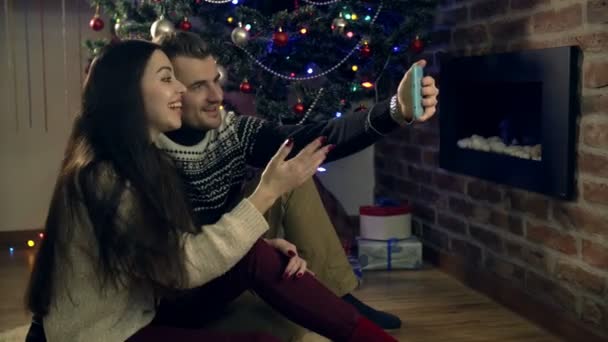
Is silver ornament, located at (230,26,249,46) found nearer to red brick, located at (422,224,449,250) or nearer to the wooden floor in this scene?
the wooden floor

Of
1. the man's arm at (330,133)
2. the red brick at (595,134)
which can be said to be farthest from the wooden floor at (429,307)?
the man's arm at (330,133)

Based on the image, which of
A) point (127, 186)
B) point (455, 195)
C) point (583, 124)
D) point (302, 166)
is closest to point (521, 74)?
point (583, 124)

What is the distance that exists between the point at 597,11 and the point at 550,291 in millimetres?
848

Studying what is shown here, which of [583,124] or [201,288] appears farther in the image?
[583,124]

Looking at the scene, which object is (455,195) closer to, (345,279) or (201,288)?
(345,279)

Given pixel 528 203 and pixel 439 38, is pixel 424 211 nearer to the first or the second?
pixel 439 38

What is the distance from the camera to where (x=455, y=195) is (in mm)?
3004

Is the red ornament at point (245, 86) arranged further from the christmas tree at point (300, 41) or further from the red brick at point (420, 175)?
the red brick at point (420, 175)

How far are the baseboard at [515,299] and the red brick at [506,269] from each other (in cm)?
2

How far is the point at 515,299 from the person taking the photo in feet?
8.43

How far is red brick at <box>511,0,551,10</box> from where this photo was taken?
2348 millimetres

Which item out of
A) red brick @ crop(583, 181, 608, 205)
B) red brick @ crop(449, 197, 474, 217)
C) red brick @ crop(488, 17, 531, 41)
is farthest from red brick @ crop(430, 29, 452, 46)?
red brick @ crop(583, 181, 608, 205)

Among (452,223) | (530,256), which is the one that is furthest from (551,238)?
(452,223)

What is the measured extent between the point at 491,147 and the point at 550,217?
391 mm
